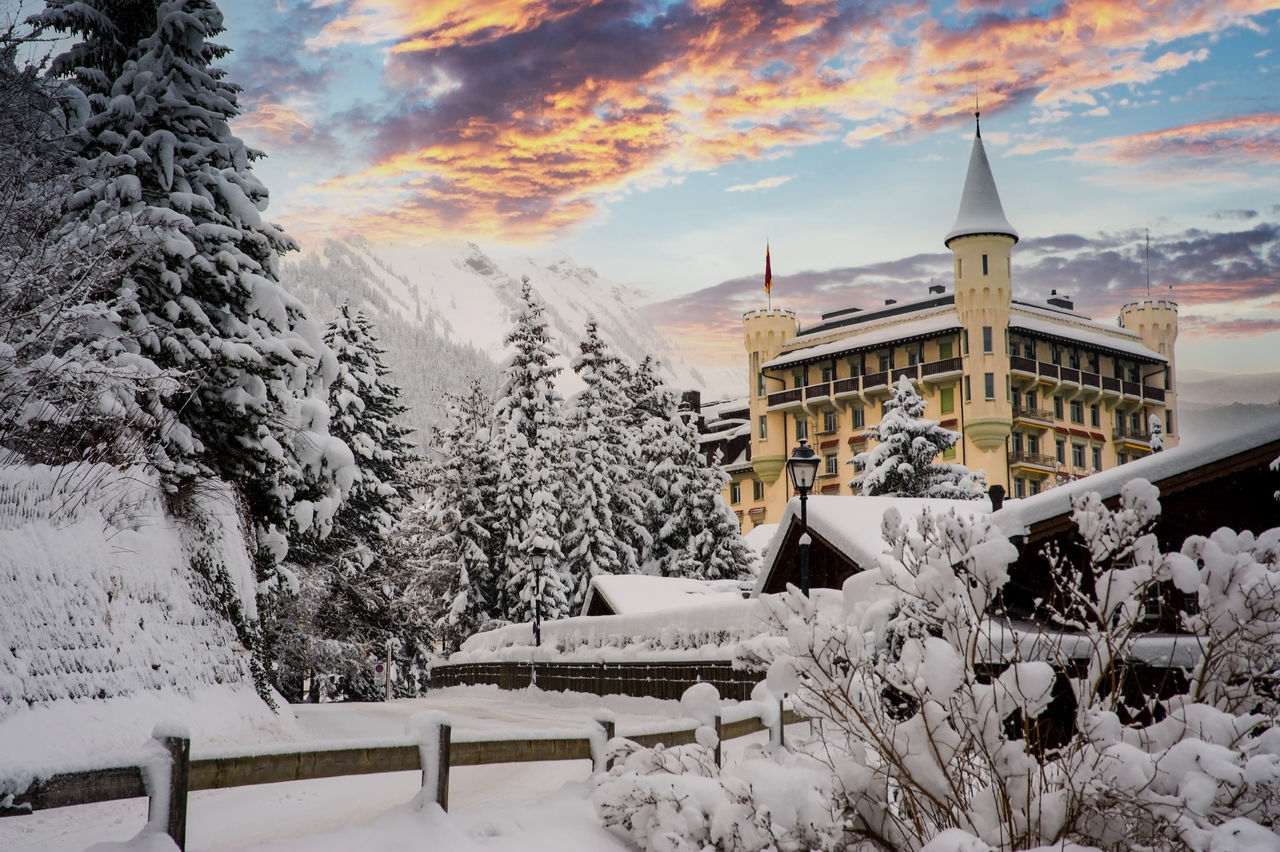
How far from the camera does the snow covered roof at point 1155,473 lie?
13984 mm

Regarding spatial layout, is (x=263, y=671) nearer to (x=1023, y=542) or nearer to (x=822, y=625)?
(x=1023, y=542)

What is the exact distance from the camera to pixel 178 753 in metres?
6.54

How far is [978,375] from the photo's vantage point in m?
71.5

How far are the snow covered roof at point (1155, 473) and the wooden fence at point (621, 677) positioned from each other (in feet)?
15.0

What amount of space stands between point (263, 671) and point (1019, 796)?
14.8 metres

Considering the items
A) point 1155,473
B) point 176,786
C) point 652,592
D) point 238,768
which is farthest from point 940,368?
point 176,786

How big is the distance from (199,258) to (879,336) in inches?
2361

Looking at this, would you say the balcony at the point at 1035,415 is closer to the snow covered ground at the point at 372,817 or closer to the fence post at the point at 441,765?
the snow covered ground at the point at 372,817

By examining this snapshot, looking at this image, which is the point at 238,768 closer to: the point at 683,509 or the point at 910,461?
the point at 910,461

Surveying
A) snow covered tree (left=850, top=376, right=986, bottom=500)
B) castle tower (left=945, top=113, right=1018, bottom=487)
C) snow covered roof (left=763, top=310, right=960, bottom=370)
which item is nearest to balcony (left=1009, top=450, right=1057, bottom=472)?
castle tower (left=945, top=113, right=1018, bottom=487)

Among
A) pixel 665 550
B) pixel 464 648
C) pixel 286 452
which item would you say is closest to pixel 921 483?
pixel 665 550

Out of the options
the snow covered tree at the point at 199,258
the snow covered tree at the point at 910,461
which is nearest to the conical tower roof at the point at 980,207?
the snow covered tree at the point at 910,461

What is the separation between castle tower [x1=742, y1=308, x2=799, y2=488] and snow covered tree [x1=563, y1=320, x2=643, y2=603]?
26.2m

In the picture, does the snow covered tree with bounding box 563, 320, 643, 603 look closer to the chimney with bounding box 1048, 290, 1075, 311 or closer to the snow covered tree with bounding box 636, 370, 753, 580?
the snow covered tree with bounding box 636, 370, 753, 580
